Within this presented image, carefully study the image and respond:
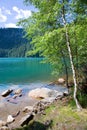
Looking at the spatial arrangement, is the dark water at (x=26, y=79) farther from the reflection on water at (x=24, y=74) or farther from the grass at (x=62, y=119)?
the grass at (x=62, y=119)

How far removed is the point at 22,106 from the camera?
2619 centimetres

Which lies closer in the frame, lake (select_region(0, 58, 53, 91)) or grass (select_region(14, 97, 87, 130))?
grass (select_region(14, 97, 87, 130))

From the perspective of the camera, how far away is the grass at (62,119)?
47.8ft

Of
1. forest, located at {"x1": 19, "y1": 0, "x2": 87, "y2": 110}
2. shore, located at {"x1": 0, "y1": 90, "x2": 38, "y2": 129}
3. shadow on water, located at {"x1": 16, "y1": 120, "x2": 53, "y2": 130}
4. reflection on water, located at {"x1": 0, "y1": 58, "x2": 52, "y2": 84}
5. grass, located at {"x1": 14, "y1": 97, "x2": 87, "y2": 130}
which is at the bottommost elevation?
reflection on water, located at {"x1": 0, "y1": 58, "x2": 52, "y2": 84}

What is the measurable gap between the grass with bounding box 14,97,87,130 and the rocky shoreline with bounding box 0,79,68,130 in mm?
1098

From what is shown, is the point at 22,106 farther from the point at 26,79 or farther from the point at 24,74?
the point at 24,74

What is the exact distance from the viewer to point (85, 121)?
14680mm

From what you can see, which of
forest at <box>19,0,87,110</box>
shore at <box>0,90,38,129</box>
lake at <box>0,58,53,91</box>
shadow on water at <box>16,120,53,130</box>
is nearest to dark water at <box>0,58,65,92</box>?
lake at <box>0,58,53,91</box>

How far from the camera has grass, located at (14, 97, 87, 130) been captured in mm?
14562

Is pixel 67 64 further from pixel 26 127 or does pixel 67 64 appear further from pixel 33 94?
pixel 26 127

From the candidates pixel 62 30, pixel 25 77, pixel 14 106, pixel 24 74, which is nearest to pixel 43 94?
pixel 14 106

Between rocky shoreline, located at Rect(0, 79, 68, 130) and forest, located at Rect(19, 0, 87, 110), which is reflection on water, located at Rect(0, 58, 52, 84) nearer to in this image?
rocky shoreline, located at Rect(0, 79, 68, 130)

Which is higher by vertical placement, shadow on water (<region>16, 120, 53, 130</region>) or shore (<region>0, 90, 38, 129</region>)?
shadow on water (<region>16, 120, 53, 130</region>)

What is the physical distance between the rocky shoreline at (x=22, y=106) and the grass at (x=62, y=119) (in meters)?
1.10
